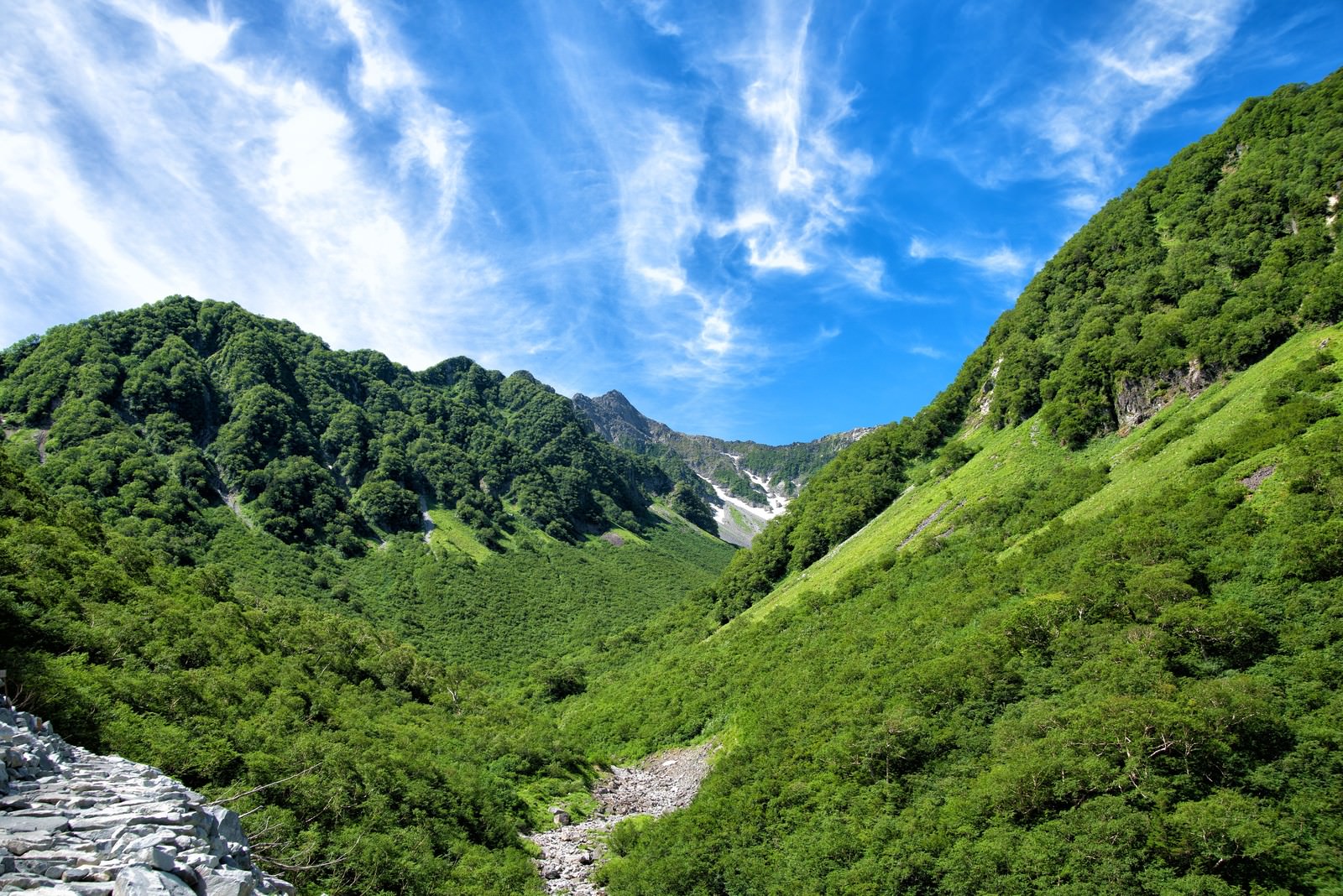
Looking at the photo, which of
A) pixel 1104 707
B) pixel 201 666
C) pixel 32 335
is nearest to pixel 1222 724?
pixel 1104 707

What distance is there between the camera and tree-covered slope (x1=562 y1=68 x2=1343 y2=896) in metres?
23.1

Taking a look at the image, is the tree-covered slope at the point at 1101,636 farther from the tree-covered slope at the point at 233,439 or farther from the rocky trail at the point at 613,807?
the tree-covered slope at the point at 233,439

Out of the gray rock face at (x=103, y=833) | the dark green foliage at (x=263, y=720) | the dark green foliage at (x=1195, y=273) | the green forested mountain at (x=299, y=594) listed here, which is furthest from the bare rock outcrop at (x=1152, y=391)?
the gray rock face at (x=103, y=833)

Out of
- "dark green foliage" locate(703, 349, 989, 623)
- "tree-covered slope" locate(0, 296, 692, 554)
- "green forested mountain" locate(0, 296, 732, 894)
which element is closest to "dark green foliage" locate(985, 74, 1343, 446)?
"dark green foliage" locate(703, 349, 989, 623)

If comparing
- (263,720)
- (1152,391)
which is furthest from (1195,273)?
(263,720)

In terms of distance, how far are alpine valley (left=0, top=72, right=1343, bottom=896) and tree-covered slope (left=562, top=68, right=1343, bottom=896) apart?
0.68ft

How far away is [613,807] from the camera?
50.4 meters

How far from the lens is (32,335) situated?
468 feet

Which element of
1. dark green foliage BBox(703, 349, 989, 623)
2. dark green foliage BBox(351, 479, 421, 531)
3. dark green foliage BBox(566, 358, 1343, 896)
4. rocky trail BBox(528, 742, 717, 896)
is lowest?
rocky trail BBox(528, 742, 717, 896)

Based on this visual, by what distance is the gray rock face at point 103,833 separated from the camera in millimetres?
10992

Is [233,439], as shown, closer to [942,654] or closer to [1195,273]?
[942,654]

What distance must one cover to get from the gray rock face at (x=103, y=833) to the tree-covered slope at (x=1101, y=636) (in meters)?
25.8

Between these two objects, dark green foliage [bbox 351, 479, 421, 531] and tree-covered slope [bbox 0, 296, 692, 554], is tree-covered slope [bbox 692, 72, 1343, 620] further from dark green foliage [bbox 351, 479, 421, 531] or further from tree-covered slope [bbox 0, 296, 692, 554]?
tree-covered slope [bbox 0, 296, 692, 554]

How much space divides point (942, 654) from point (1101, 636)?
402 inches
